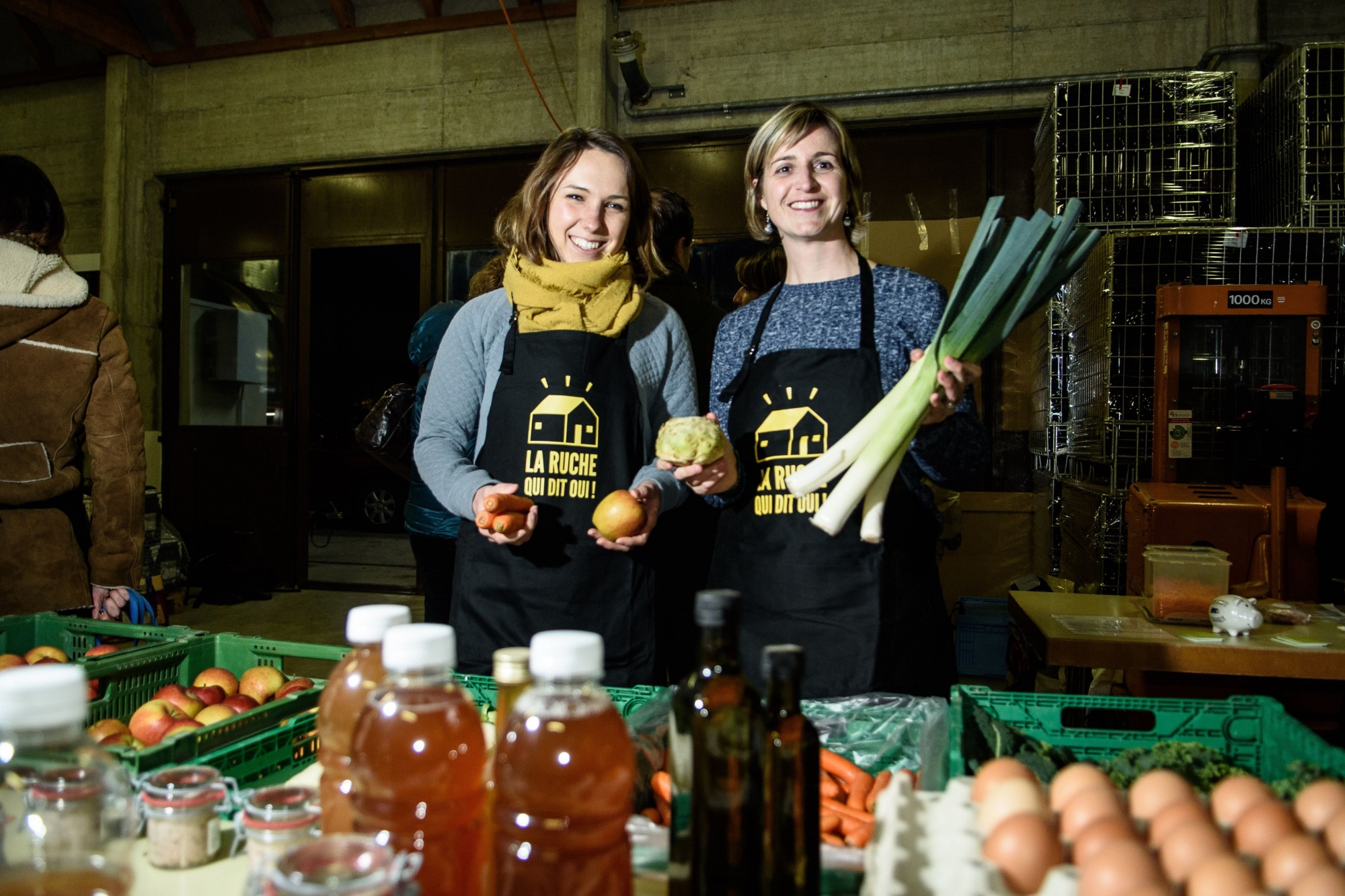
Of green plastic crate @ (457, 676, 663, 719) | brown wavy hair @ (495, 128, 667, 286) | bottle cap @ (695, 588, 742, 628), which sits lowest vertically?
green plastic crate @ (457, 676, 663, 719)

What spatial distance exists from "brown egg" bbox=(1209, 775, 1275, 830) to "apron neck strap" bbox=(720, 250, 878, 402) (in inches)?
41.4

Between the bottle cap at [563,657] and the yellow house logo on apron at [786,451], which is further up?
the yellow house logo on apron at [786,451]

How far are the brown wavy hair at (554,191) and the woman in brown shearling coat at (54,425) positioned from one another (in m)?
1.25

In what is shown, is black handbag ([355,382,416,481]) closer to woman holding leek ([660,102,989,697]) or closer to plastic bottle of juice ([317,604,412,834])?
woman holding leek ([660,102,989,697])

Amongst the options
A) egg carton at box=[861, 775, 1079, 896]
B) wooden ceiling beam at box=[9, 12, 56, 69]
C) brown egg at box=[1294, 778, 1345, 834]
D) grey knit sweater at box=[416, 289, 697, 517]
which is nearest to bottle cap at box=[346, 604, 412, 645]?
egg carton at box=[861, 775, 1079, 896]

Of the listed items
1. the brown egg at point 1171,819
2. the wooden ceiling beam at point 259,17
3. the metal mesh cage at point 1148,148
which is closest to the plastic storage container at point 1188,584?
the brown egg at point 1171,819

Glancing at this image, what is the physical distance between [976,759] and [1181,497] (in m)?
2.85

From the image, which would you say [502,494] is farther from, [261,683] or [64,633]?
[64,633]

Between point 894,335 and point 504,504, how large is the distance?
858 mm

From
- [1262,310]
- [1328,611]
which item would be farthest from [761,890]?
[1262,310]

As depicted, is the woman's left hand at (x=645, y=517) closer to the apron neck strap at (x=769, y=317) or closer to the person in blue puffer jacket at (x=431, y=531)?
the apron neck strap at (x=769, y=317)

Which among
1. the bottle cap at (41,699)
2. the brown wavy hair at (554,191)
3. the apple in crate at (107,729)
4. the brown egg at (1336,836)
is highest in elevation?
the brown wavy hair at (554,191)

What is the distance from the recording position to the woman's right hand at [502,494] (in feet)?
5.50

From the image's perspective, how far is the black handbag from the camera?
3043 millimetres
